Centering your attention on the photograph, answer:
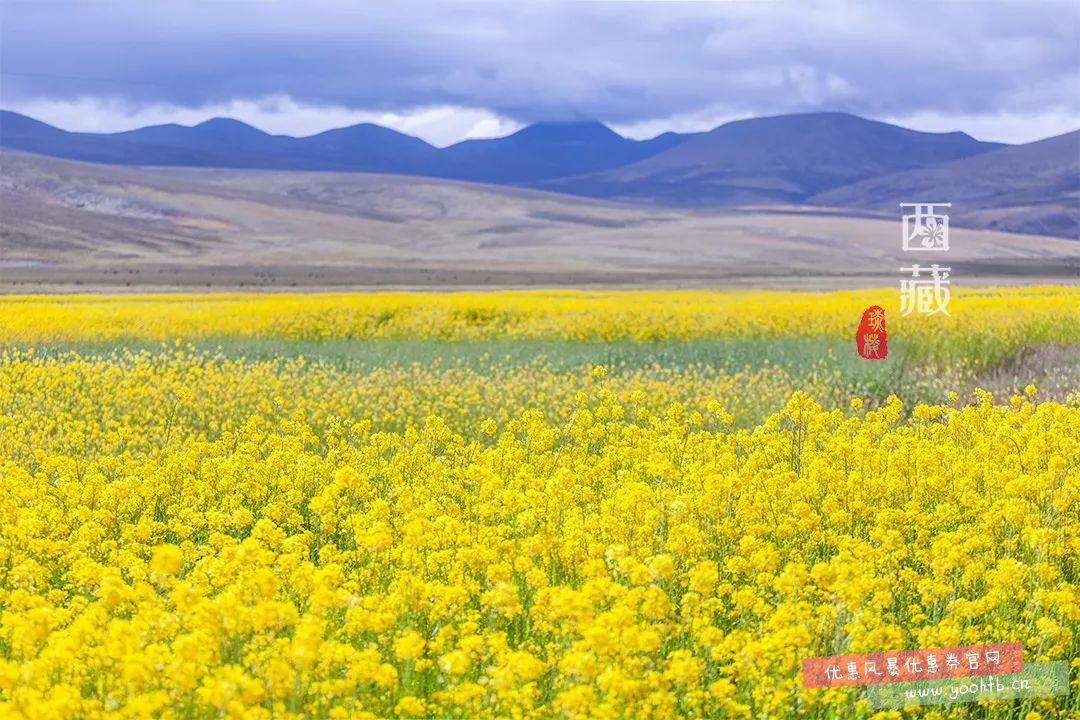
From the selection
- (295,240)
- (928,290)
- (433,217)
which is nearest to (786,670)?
(928,290)

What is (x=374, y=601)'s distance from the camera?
471cm

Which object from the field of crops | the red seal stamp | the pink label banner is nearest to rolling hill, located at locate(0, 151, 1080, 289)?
the red seal stamp

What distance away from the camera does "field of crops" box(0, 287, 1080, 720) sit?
4.27 meters

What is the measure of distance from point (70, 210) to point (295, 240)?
23.1 m

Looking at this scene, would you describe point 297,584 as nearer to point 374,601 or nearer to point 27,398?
point 374,601

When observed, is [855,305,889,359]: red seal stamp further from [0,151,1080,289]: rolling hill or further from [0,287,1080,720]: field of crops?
[0,151,1080,289]: rolling hill

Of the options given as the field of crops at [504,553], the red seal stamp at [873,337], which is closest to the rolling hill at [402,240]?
the red seal stamp at [873,337]

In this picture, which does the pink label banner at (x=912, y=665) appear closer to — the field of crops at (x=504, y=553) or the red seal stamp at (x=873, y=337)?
the field of crops at (x=504, y=553)

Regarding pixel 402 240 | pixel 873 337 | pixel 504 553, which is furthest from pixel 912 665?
pixel 402 240

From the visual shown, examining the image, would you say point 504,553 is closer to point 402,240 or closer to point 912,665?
point 912,665

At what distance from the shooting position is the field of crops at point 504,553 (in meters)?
4.27

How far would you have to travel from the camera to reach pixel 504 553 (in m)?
5.89

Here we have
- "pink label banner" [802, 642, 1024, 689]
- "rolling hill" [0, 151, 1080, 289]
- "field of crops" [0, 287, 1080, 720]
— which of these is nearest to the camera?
"field of crops" [0, 287, 1080, 720]

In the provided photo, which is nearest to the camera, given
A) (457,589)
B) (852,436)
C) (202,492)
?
(457,589)
